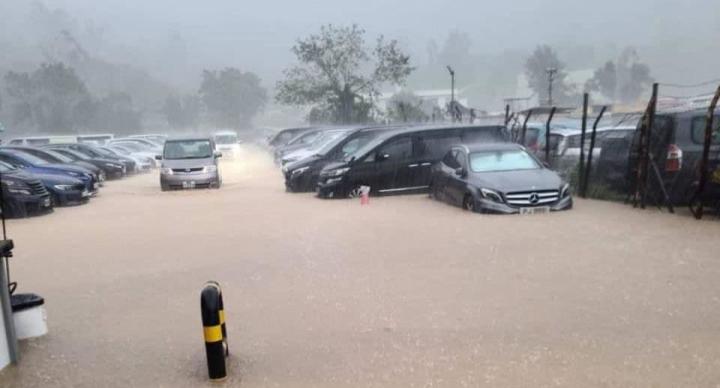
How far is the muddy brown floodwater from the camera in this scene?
15.6 ft

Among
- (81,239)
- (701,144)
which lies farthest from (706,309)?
(81,239)

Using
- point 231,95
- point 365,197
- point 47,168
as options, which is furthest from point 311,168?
point 231,95

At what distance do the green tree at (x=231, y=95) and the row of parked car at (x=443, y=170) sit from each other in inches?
3321

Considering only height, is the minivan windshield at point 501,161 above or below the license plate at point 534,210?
above

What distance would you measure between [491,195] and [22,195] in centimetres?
948

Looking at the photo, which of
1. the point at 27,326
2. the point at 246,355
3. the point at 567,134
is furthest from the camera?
the point at 567,134

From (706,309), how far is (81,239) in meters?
9.06

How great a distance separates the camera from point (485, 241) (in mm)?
9062

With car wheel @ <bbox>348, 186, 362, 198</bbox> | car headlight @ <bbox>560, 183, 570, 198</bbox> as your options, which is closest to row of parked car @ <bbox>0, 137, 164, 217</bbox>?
car wheel @ <bbox>348, 186, 362, 198</bbox>

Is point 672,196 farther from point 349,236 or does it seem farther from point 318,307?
point 318,307

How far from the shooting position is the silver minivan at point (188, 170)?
19.2 meters

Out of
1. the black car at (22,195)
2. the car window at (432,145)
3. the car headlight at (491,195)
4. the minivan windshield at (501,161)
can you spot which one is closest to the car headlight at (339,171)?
the car window at (432,145)

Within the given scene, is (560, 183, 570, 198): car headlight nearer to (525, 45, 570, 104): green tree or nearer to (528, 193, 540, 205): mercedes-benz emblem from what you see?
(528, 193, 540, 205): mercedes-benz emblem

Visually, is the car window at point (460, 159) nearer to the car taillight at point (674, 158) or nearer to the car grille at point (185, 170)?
the car taillight at point (674, 158)
